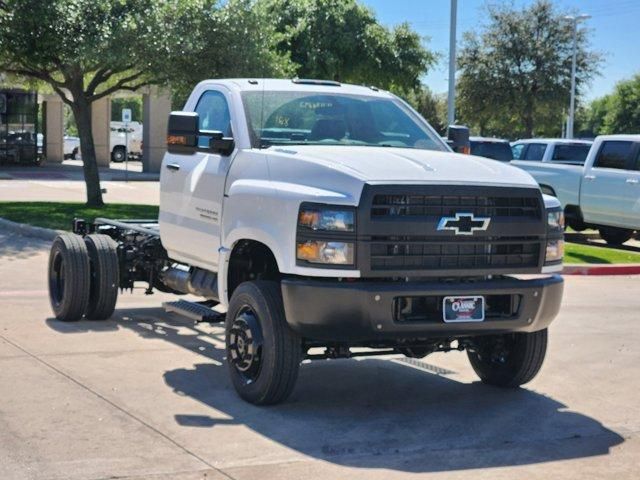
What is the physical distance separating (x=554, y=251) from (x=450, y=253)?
0.89 metres

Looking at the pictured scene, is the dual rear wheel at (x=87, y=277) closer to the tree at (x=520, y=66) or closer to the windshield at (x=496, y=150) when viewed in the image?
the windshield at (x=496, y=150)

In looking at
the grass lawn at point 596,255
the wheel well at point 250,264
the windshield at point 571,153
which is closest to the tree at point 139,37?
the windshield at point 571,153

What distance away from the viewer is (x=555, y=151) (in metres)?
21.8

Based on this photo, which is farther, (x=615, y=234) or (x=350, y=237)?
(x=615, y=234)

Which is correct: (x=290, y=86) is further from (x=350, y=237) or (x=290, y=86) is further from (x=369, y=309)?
(x=369, y=309)

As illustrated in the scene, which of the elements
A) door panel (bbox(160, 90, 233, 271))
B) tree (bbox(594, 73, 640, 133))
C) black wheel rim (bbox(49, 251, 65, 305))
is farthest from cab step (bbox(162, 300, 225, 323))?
tree (bbox(594, 73, 640, 133))

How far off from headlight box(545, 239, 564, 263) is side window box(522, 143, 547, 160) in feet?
48.9

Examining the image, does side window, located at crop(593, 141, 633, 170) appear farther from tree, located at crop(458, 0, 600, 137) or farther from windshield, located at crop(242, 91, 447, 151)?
tree, located at crop(458, 0, 600, 137)

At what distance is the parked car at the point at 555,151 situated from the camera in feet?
71.3

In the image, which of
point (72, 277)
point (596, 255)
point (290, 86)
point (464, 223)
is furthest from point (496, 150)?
point (464, 223)

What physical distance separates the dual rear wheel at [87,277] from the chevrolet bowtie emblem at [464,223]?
4173 mm

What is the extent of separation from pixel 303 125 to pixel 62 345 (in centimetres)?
289

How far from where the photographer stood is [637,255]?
60.4 feet

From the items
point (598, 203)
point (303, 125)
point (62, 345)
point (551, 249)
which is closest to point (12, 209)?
point (598, 203)
